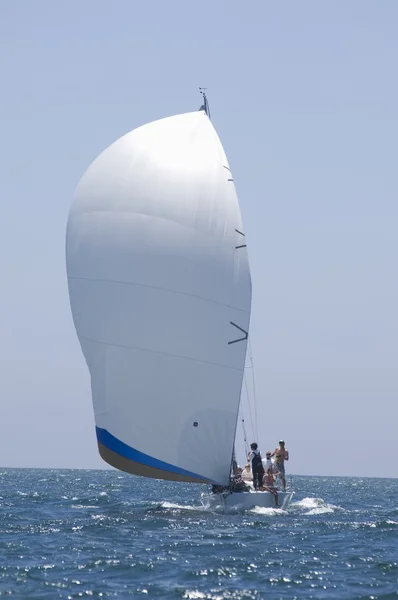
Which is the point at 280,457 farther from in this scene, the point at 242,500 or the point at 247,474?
the point at 242,500

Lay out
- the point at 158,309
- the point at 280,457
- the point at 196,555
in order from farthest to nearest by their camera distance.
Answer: the point at 280,457 → the point at 158,309 → the point at 196,555

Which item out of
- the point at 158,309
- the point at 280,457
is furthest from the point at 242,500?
the point at 158,309

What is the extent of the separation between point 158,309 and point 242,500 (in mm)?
5836

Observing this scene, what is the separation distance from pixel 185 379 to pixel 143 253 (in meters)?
3.23

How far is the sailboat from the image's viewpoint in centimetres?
2611

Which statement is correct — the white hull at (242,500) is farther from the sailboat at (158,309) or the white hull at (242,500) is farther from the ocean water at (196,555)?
the sailboat at (158,309)

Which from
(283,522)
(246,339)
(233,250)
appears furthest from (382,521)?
(233,250)

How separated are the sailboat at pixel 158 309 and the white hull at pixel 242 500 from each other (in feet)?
1.73

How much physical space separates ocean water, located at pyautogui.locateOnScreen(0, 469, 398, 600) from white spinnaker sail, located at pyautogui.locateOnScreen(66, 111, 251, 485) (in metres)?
2.01

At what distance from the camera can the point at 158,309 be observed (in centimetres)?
2611

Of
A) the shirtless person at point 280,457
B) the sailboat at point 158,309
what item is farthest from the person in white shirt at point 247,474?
the sailboat at point 158,309

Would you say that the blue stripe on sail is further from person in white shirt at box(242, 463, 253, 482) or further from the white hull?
person in white shirt at box(242, 463, 253, 482)

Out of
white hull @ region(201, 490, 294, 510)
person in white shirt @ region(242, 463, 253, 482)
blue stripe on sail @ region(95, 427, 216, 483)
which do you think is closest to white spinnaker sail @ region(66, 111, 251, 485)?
blue stripe on sail @ region(95, 427, 216, 483)

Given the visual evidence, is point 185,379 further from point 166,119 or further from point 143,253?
point 166,119
